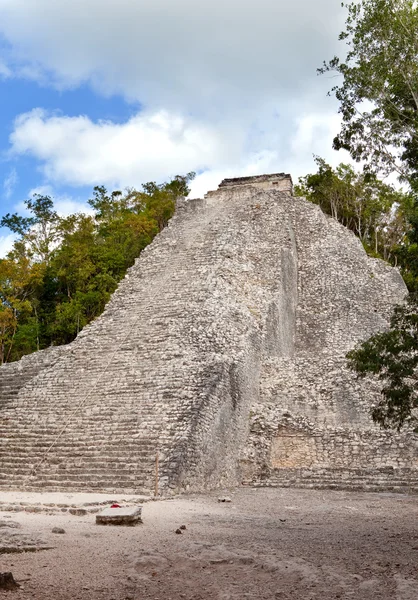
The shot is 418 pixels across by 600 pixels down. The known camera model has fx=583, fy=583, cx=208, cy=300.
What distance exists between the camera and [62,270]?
23.3m

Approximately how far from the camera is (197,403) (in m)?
10.9

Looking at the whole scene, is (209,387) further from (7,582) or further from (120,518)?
(7,582)

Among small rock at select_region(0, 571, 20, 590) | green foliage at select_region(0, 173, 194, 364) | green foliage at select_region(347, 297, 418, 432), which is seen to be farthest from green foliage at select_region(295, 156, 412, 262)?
small rock at select_region(0, 571, 20, 590)

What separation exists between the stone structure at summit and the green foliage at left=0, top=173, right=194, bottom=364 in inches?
175

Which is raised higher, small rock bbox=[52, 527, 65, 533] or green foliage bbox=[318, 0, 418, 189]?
green foliage bbox=[318, 0, 418, 189]

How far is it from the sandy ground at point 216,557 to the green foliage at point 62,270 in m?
14.8

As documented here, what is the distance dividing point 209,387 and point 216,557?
21.5ft

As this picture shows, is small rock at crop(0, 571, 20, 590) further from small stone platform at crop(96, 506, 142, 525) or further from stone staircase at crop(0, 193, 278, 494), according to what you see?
stone staircase at crop(0, 193, 278, 494)

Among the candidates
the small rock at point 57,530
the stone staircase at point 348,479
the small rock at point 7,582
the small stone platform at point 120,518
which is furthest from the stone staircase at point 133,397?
the small rock at point 7,582

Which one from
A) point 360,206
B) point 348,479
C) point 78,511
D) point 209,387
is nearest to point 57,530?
point 78,511

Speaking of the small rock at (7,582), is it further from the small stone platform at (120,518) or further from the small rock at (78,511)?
the small rock at (78,511)

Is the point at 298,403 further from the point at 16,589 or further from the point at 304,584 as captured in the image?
the point at 16,589

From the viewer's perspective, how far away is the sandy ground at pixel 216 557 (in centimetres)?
384

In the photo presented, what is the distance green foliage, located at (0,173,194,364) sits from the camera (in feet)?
71.4
